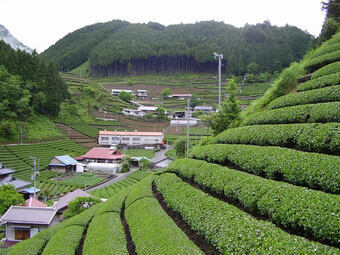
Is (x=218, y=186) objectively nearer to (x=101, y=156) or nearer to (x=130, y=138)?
(x=101, y=156)

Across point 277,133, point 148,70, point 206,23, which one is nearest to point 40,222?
point 277,133

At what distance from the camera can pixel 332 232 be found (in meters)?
4.54

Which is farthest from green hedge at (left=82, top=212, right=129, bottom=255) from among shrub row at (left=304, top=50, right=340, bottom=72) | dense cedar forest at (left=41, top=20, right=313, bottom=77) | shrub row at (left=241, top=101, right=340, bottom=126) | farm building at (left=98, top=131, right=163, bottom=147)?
dense cedar forest at (left=41, top=20, right=313, bottom=77)

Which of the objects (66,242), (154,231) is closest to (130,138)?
(66,242)

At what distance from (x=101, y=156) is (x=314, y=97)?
4309 centimetres

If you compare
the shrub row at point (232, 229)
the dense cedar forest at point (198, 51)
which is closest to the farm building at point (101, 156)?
the shrub row at point (232, 229)

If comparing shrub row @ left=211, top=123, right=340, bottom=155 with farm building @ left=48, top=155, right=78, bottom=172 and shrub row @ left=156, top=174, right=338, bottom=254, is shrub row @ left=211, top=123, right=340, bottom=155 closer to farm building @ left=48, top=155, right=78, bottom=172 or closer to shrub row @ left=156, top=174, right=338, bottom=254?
shrub row @ left=156, top=174, right=338, bottom=254

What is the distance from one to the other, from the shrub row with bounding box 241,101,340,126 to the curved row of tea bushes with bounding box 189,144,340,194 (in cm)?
208

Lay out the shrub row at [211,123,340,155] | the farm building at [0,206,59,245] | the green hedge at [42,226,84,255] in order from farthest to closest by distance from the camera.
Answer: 1. the farm building at [0,206,59,245]
2. the green hedge at [42,226,84,255]
3. the shrub row at [211,123,340,155]

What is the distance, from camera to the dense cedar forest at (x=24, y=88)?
43250 millimetres

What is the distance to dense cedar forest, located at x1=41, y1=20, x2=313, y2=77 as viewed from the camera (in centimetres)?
10525

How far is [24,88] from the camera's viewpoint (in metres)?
50.3

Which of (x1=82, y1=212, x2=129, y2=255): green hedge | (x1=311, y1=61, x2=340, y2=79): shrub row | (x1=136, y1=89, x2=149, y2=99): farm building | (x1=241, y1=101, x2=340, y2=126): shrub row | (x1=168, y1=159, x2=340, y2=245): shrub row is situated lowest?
(x1=82, y1=212, x2=129, y2=255): green hedge

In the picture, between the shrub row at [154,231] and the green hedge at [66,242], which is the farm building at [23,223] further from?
the shrub row at [154,231]
